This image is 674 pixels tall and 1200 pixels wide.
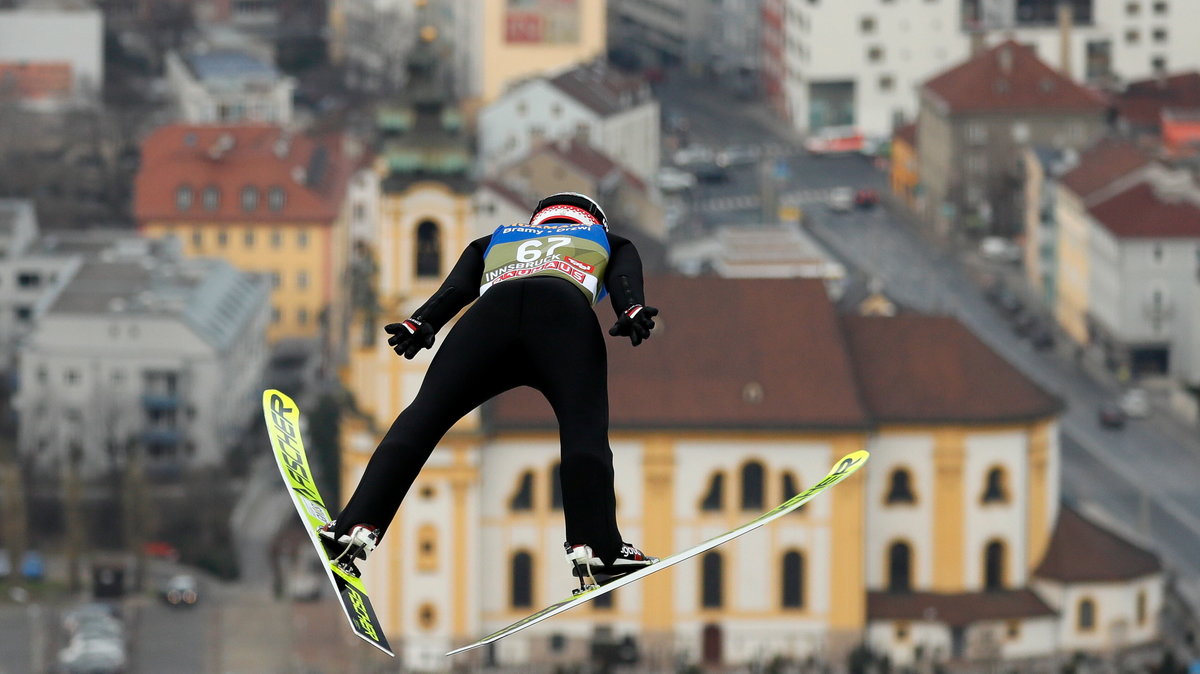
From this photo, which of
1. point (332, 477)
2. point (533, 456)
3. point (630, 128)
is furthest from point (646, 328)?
point (630, 128)

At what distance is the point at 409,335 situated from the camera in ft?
80.7

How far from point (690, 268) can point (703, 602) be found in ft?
94.2

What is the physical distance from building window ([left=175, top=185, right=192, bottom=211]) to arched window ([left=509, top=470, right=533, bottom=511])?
1843 inches

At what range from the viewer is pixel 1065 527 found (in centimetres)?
8906

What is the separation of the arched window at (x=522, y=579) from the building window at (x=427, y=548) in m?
1.83

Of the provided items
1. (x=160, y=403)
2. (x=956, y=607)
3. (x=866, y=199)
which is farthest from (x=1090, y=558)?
(x=866, y=199)

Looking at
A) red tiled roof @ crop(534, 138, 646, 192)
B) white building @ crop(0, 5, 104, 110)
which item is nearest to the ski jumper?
red tiled roof @ crop(534, 138, 646, 192)

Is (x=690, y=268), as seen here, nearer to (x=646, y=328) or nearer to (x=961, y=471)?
(x=961, y=471)

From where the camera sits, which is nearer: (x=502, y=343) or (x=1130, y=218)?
(x=502, y=343)

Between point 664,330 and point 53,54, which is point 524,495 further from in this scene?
point 53,54

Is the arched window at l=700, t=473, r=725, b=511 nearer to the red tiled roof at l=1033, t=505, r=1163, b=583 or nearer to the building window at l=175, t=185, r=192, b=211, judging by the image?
the red tiled roof at l=1033, t=505, r=1163, b=583

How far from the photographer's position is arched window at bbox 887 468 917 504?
8688cm

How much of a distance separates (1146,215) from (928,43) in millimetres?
42599

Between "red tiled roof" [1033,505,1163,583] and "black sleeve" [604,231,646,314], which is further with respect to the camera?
"red tiled roof" [1033,505,1163,583]
